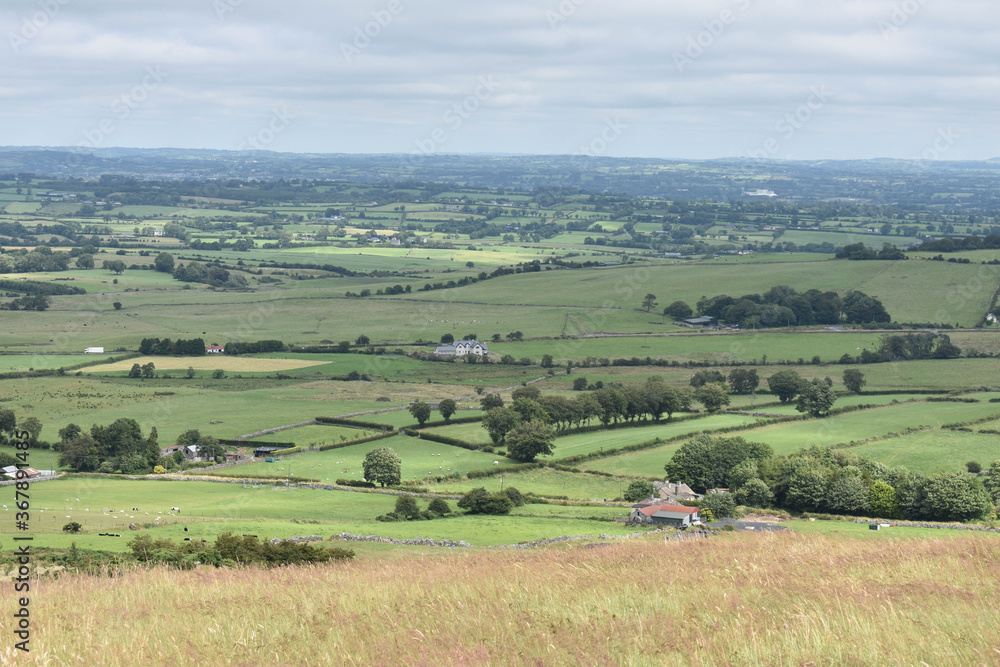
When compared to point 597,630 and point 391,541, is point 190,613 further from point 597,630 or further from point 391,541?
point 391,541

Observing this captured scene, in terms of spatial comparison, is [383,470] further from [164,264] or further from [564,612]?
[164,264]

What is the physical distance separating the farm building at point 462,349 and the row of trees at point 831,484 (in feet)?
154

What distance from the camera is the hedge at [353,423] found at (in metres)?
67.1

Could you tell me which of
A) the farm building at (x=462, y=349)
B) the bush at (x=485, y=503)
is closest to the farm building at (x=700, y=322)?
the farm building at (x=462, y=349)

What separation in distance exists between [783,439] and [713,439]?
8.16 meters

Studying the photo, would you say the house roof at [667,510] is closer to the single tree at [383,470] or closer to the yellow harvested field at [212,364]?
the single tree at [383,470]

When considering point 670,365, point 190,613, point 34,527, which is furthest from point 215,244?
point 190,613

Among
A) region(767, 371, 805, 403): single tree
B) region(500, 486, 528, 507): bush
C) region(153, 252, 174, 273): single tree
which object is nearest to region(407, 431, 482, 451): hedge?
region(500, 486, 528, 507): bush

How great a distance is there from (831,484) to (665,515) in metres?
8.90

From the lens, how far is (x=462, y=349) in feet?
321

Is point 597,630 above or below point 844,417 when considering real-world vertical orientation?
above

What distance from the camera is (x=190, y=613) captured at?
31.3 ft

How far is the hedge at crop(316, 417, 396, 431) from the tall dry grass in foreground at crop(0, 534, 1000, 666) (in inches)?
2160

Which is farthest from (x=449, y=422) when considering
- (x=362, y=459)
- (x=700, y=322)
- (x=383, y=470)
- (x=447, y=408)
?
(x=700, y=322)
